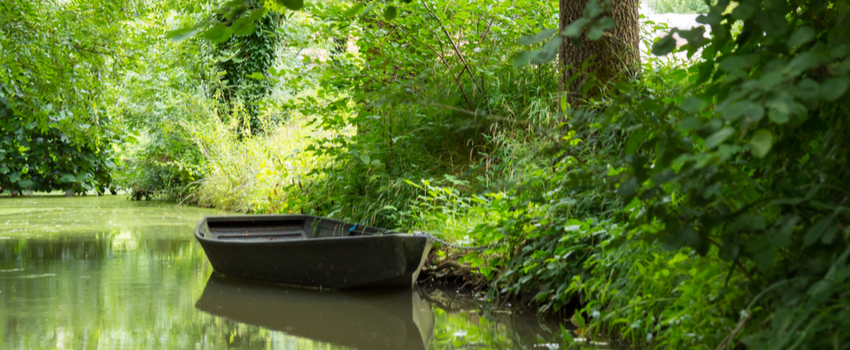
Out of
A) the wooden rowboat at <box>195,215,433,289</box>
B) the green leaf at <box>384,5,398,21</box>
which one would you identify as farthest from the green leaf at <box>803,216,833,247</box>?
the wooden rowboat at <box>195,215,433,289</box>

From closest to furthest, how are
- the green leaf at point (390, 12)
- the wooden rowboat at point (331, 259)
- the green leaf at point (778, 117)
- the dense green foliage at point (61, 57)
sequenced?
the green leaf at point (778, 117), the green leaf at point (390, 12), the wooden rowboat at point (331, 259), the dense green foliage at point (61, 57)

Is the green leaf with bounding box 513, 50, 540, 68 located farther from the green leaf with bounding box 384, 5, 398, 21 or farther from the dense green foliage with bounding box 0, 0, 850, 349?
the green leaf with bounding box 384, 5, 398, 21

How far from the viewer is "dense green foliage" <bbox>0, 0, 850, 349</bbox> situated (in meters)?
1.19

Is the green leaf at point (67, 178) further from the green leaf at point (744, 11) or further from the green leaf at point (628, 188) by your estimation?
the green leaf at point (744, 11)

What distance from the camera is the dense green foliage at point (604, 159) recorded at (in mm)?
1188

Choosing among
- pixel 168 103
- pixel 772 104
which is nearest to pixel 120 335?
pixel 772 104

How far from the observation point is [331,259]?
3746 mm

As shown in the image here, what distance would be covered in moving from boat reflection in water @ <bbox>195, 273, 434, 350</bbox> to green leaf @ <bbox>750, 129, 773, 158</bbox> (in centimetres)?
196

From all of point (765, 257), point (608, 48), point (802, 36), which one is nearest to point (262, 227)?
point (608, 48)

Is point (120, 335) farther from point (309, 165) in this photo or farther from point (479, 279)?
point (309, 165)

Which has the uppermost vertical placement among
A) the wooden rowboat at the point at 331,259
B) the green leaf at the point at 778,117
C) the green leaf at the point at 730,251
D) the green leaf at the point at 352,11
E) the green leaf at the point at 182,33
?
the green leaf at the point at 352,11

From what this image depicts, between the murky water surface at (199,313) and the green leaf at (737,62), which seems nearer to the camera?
the green leaf at (737,62)

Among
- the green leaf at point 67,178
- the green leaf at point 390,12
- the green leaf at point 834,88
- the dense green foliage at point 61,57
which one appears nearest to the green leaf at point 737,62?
the green leaf at point 834,88

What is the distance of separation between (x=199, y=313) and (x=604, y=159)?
2211 millimetres
